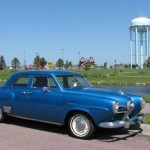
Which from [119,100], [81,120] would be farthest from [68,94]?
[119,100]

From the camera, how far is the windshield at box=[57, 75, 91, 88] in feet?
32.1

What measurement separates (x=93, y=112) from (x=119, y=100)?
632 millimetres

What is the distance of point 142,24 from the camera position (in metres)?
176

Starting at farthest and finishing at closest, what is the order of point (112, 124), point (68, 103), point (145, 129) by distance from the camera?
1. point (145, 129)
2. point (68, 103)
3. point (112, 124)

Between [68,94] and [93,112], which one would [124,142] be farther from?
[68,94]

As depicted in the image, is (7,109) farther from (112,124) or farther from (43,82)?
(112,124)

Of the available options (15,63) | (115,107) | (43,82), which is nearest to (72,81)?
(43,82)

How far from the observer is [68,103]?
9.15 meters

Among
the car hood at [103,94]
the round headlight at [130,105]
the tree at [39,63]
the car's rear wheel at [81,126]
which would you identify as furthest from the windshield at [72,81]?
the tree at [39,63]

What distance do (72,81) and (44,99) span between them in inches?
35.5

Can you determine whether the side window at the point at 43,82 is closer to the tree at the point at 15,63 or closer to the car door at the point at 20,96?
the car door at the point at 20,96

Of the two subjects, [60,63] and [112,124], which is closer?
[112,124]

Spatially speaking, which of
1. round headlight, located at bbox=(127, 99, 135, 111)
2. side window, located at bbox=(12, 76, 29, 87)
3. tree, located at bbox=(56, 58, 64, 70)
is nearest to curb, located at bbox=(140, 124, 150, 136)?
round headlight, located at bbox=(127, 99, 135, 111)

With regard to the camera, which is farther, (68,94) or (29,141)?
(68,94)
